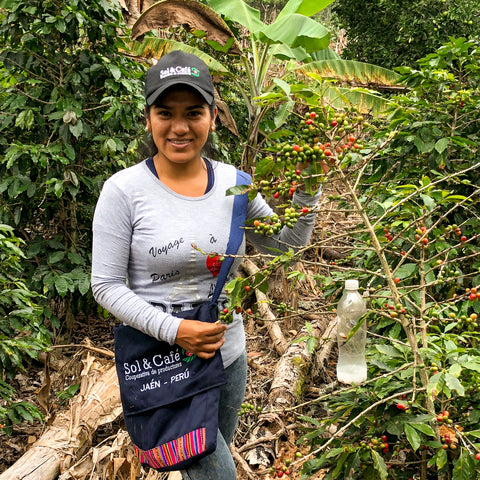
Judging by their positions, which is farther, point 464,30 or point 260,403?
point 464,30

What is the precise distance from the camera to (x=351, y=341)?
2002 millimetres

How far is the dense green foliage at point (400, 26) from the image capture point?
8.52 m

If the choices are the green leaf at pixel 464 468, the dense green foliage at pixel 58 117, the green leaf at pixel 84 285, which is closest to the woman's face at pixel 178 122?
the green leaf at pixel 464 468

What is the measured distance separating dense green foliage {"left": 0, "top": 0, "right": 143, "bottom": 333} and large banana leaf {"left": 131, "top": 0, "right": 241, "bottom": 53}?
0.89m

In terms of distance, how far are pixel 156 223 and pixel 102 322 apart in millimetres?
4076

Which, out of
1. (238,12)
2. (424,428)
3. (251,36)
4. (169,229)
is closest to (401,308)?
(424,428)

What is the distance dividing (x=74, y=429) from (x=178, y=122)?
7.69ft

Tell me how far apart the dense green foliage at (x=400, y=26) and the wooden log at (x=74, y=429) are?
6.87m

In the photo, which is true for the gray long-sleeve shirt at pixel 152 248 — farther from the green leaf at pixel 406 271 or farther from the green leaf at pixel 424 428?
the green leaf at pixel 406 271

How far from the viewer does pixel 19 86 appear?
173 inches

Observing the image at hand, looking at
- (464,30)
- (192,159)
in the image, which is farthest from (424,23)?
(192,159)

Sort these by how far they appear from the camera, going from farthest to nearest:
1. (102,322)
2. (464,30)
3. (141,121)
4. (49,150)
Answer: (464,30) < (102,322) < (141,121) < (49,150)

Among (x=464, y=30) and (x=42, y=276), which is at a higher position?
(x=464, y=30)

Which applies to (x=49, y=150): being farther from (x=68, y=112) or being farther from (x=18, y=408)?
(x=18, y=408)
